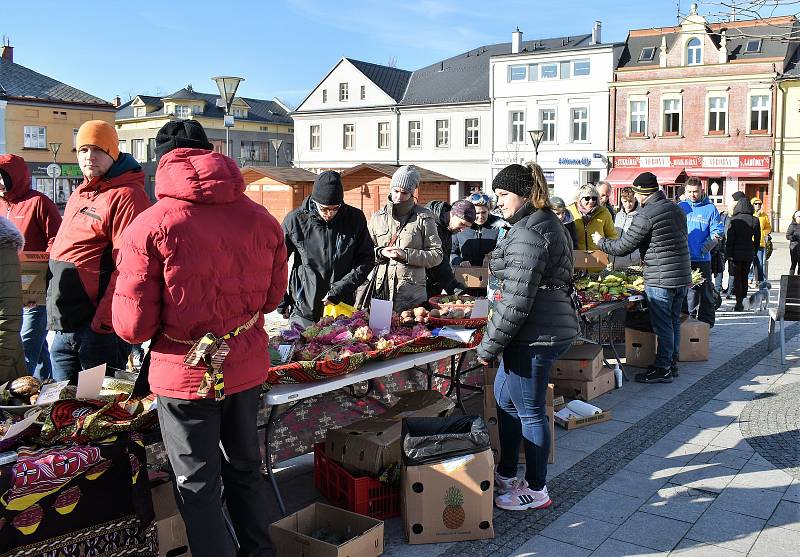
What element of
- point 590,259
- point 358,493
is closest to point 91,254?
point 358,493

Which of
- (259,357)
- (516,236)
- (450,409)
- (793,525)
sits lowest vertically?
(793,525)

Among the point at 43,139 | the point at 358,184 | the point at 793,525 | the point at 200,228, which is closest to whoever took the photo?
the point at 200,228

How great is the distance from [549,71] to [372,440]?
35992 millimetres

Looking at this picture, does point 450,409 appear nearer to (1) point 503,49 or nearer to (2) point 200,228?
(2) point 200,228

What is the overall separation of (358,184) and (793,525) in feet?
71.6

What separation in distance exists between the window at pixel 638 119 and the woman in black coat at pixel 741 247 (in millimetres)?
25523

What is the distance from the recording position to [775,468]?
4855mm

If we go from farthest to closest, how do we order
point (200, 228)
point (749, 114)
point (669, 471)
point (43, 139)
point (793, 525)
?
point (43, 139) → point (749, 114) → point (669, 471) → point (793, 525) → point (200, 228)

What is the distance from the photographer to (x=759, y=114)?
3369 cm

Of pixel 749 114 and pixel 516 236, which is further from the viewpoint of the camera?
pixel 749 114

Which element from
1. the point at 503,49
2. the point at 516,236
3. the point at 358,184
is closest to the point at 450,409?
the point at 516,236

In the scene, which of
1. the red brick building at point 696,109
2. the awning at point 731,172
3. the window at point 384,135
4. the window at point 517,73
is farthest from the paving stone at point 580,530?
the window at point 384,135

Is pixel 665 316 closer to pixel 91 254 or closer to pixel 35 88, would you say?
pixel 91 254

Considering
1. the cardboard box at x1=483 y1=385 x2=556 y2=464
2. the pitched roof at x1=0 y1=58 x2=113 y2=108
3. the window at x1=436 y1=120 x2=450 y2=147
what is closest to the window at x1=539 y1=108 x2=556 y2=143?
the window at x1=436 y1=120 x2=450 y2=147
